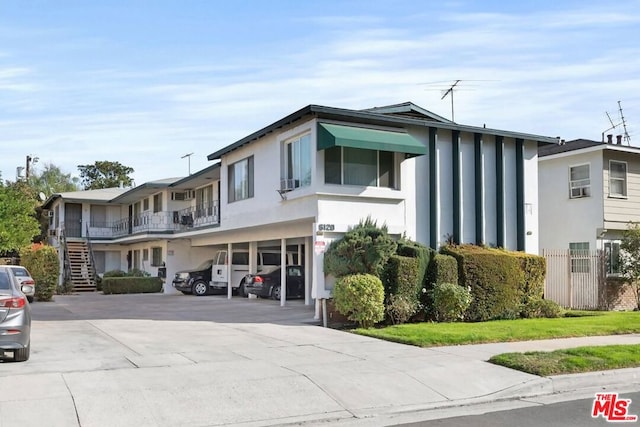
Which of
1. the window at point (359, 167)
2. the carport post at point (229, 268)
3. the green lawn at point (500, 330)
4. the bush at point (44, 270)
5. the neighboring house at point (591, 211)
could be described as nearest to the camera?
the green lawn at point (500, 330)

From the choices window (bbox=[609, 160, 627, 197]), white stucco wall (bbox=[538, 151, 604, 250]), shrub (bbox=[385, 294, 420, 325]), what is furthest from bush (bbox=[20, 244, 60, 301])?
window (bbox=[609, 160, 627, 197])

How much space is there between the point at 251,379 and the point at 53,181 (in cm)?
6792

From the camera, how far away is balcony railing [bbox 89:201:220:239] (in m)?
30.4

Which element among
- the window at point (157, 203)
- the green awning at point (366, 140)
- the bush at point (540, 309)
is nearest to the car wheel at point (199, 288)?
the window at point (157, 203)

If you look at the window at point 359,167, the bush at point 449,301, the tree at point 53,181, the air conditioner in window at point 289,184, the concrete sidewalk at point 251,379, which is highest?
the tree at point 53,181

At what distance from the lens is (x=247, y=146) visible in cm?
2308

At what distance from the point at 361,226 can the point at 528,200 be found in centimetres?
684

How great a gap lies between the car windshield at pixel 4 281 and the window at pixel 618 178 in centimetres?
2130

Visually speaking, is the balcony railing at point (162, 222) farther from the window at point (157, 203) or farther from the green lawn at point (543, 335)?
the green lawn at point (543, 335)

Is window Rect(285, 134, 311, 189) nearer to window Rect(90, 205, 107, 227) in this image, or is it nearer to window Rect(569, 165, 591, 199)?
window Rect(569, 165, 591, 199)

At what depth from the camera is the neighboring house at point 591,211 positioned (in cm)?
2319

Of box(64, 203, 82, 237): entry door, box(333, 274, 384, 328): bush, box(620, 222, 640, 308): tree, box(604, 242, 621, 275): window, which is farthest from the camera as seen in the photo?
box(64, 203, 82, 237): entry door

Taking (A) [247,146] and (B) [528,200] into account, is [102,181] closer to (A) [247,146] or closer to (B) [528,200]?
(A) [247,146]

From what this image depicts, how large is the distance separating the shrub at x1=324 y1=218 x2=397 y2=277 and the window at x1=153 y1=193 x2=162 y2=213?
902 inches
